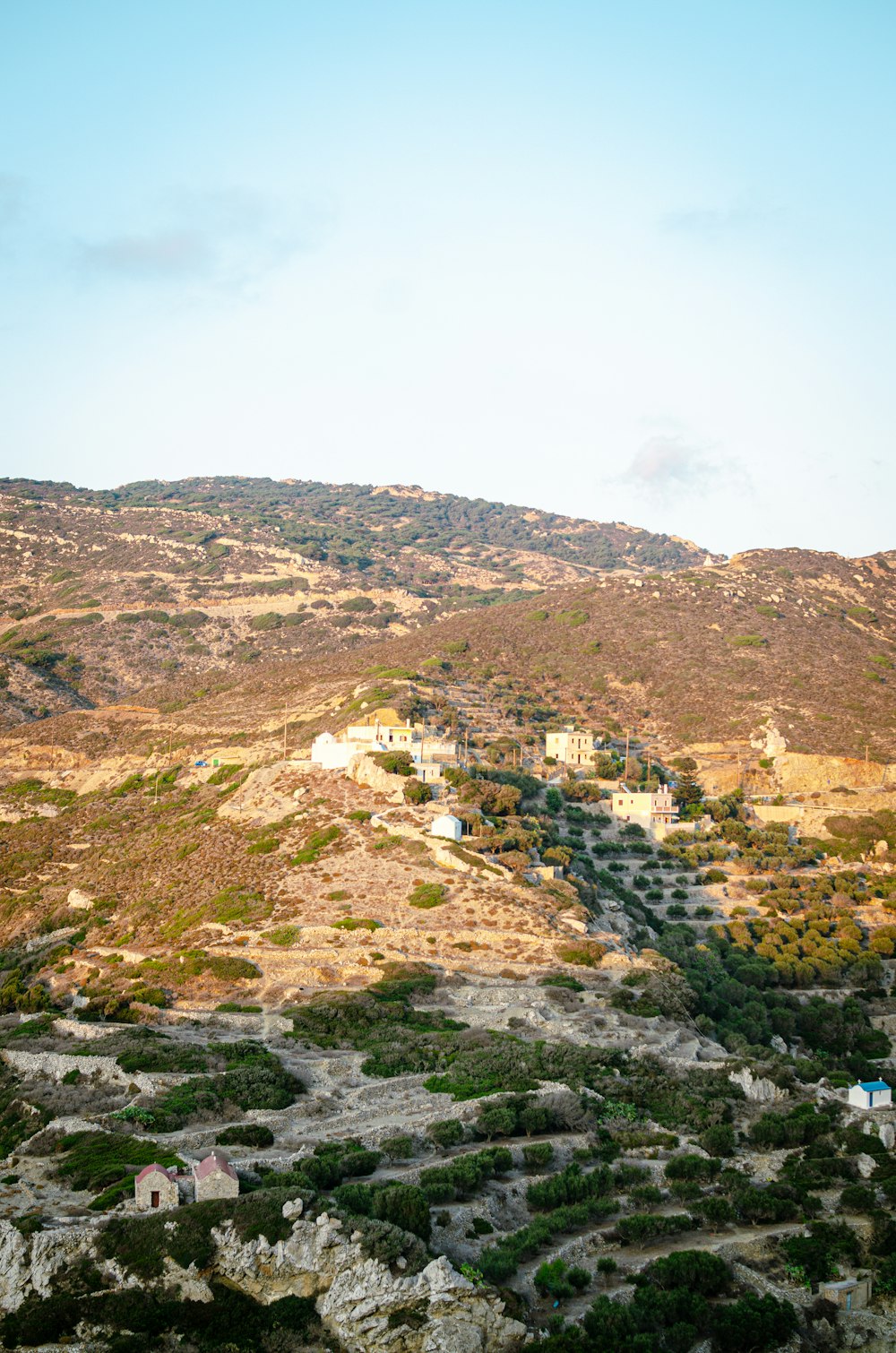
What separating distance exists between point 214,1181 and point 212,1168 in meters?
0.19

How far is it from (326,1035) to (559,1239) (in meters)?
11.6

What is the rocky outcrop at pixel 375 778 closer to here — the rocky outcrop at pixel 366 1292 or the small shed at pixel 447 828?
the small shed at pixel 447 828

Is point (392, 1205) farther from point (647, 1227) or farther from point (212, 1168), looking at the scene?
point (647, 1227)

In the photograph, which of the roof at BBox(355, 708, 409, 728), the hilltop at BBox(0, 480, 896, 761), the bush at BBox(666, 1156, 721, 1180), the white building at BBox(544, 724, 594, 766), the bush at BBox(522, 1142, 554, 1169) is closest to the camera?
the bush at BBox(522, 1142, 554, 1169)

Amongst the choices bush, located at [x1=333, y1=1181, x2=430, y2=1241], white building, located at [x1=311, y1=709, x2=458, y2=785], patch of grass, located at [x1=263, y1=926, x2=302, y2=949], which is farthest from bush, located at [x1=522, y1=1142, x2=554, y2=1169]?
white building, located at [x1=311, y1=709, x2=458, y2=785]

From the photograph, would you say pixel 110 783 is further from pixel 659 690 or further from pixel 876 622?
pixel 876 622

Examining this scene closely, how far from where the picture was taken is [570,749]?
64.0 meters

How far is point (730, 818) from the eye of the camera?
59.2 metres

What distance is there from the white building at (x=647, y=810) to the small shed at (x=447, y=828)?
15329 millimetres

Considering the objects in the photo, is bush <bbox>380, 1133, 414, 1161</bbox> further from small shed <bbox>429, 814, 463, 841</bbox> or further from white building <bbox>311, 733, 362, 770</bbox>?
white building <bbox>311, 733, 362, 770</bbox>

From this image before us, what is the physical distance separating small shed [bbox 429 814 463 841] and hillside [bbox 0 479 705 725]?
49115mm

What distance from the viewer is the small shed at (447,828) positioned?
144ft

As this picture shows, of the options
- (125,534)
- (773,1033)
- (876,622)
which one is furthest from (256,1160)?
(125,534)

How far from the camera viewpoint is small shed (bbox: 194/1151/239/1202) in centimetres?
1891
